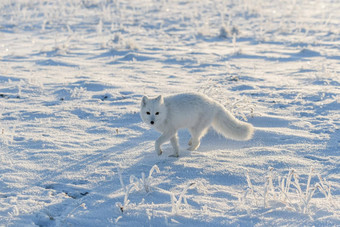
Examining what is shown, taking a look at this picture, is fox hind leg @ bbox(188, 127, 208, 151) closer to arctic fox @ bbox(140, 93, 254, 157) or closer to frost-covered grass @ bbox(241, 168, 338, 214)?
arctic fox @ bbox(140, 93, 254, 157)

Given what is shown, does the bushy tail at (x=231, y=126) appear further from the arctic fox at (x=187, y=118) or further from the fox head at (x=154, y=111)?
the fox head at (x=154, y=111)

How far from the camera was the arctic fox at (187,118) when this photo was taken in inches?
169

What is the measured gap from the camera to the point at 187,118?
4.43 m

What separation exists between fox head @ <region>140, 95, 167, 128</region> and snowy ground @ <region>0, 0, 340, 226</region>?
40 centimetres

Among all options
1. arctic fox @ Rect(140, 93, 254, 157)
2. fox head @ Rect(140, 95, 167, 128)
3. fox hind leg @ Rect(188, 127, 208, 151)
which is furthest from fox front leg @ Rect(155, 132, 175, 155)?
fox hind leg @ Rect(188, 127, 208, 151)

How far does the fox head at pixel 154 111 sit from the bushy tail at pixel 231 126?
2.17ft

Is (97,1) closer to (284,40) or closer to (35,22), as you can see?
(35,22)

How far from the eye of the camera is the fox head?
425 centimetres

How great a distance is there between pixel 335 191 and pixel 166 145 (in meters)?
2.08

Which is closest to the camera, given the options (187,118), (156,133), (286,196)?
(286,196)

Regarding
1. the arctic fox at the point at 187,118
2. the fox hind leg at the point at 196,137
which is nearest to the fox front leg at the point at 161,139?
the arctic fox at the point at 187,118

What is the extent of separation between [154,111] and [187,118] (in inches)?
15.8

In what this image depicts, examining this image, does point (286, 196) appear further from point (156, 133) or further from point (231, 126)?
point (156, 133)

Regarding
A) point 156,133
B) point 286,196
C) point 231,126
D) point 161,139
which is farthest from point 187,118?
point 286,196
